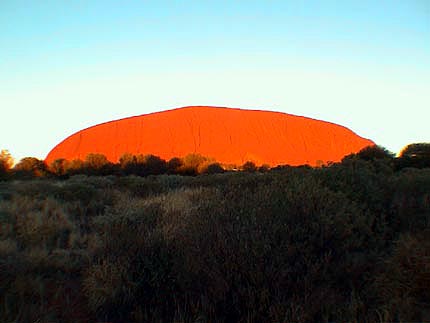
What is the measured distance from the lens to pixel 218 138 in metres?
74.6

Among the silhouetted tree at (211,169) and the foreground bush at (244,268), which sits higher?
the silhouetted tree at (211,169)

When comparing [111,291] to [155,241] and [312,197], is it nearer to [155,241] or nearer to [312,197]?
[155,241]

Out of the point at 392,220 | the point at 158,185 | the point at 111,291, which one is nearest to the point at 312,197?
the point at 392,220

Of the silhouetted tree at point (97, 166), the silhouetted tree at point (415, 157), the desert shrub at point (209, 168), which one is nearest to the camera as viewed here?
the silhouetted tree at point (415, 157)

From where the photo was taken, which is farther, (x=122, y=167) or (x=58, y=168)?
(x=58, y=168)

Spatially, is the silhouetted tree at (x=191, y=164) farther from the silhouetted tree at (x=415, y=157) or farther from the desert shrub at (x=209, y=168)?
the silhouetted tree at (x=415, y=157)

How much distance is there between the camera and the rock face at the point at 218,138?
7069 cm

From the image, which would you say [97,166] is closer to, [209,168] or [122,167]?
[122,167]

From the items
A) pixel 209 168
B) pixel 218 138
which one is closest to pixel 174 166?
pixel 209 168

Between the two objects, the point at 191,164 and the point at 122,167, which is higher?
the point at 191,164

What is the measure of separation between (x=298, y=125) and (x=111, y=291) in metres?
87.2

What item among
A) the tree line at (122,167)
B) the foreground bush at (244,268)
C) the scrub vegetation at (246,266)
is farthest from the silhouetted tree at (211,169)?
the foreground bush at (244,268)

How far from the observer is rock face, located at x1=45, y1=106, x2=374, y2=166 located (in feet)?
232

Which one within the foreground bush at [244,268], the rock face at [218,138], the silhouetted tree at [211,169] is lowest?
the foreground bush at [244,268]
